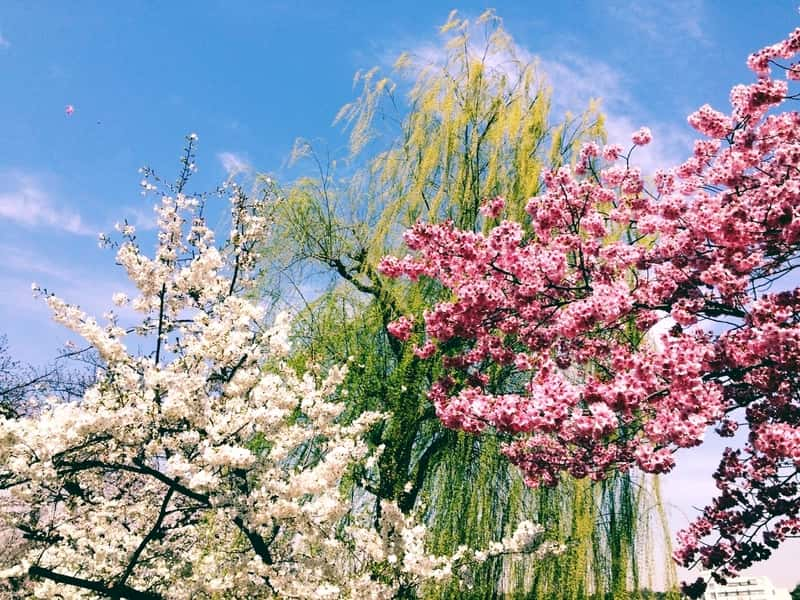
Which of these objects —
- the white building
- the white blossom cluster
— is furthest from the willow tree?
the white building

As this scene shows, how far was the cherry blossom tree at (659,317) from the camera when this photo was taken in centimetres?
432

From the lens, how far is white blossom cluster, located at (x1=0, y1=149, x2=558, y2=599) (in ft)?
15.1

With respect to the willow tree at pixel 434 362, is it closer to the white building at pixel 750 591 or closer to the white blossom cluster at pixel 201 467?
the white blossom cluster at pixel 201 467

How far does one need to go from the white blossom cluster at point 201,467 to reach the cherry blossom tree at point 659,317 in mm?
1210

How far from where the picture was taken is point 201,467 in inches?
178

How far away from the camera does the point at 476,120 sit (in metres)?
7.61

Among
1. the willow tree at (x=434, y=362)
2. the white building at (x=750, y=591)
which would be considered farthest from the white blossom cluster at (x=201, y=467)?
the white building at (x=750, y=591)

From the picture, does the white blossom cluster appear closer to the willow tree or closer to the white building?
the willow tree

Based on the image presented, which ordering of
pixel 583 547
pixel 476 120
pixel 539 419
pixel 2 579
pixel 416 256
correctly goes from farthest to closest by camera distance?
pixel 476 120 < pixel 416 256 < pixel 583 547 < pixel 2 579 < pixel 539 419

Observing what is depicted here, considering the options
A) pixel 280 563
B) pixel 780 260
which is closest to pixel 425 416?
pixel 280 563

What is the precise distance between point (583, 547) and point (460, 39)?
19.4ft

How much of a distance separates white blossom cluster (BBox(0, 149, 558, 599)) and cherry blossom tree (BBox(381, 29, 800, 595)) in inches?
47.7

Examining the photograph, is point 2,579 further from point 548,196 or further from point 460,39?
point 460,39

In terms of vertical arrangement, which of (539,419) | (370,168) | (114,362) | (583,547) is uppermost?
(370,168)
